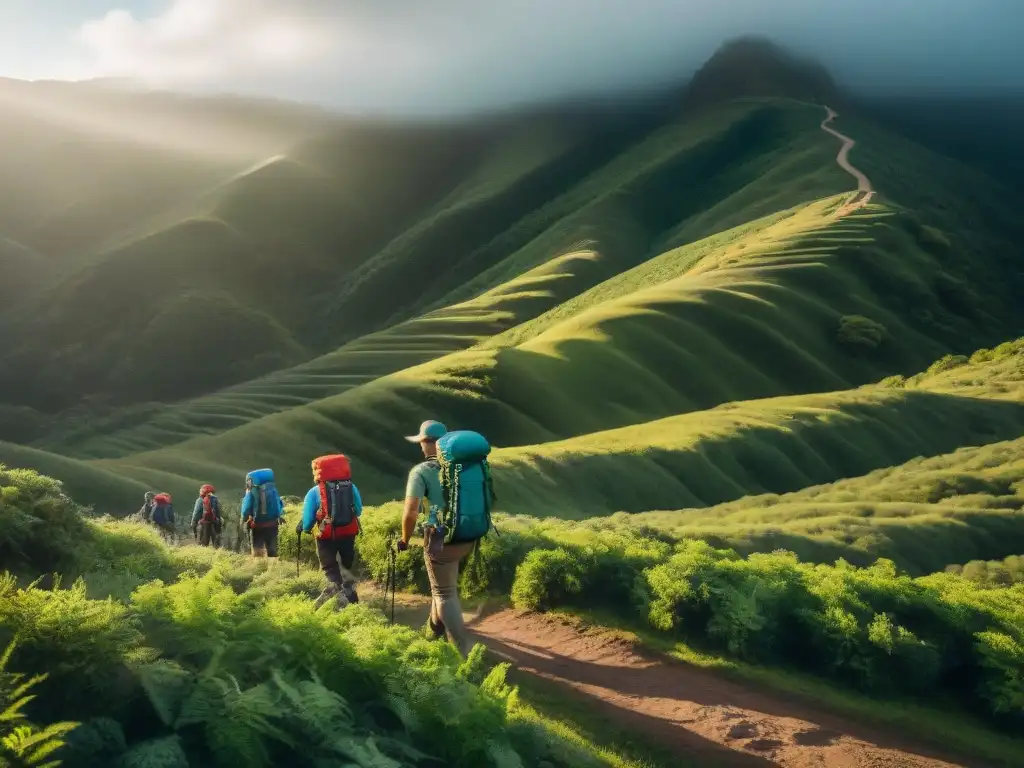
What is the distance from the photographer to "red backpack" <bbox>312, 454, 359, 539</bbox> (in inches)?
482

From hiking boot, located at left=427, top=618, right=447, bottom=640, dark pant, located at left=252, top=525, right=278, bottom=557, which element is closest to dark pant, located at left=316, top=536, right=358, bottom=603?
hiking boot, located at left=427, top=618, right=447, bottom=640

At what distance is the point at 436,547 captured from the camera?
405 inches

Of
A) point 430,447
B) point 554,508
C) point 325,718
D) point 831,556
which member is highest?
point 430,447

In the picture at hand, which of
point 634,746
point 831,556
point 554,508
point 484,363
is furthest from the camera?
point 484,363

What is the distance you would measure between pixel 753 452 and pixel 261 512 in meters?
42.0

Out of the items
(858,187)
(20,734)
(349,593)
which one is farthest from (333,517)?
(858,187)

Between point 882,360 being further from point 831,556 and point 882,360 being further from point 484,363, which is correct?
point 831,556

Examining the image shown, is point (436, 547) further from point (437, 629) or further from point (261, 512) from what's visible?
point (261, 512)

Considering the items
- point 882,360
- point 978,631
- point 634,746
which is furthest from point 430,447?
point 882,360

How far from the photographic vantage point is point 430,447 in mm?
10984

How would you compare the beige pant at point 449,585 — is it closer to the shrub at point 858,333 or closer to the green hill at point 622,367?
the green hill at point 622,367

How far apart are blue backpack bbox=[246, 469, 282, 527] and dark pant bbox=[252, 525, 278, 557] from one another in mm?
122

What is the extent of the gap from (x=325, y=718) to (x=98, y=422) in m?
134

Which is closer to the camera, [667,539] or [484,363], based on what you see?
[667,539]
